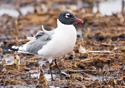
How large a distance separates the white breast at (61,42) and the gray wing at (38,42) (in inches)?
9.1

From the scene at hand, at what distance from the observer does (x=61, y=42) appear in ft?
26.4

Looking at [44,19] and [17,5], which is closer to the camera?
[44,19]

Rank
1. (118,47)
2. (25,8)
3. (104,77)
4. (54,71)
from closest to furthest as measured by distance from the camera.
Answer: (104,77), (54,71), (118,47), (25,8)

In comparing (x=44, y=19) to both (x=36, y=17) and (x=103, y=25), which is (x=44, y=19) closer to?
(x=36, y=17)

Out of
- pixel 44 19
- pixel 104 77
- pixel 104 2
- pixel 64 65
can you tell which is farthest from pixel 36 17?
pixel 104 77

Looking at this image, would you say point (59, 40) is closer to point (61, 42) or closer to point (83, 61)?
point (61, 42)

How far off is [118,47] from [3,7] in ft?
32.4

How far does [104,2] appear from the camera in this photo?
770 inches

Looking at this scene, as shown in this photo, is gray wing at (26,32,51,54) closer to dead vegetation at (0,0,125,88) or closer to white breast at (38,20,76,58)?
white breast at (38,20,76,58)

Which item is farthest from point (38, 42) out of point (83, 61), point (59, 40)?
point (83, 61)

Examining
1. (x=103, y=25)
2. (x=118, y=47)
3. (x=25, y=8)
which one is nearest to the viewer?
(x=118, y=47)

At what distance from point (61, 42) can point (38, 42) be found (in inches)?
36.3

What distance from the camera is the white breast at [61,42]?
807 centimetres

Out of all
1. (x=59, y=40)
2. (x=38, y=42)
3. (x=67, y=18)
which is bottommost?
(x=38, y=42)
